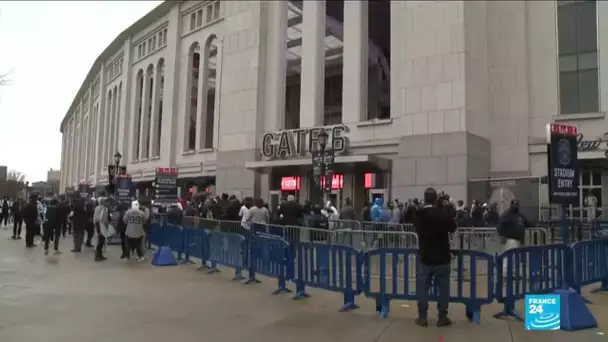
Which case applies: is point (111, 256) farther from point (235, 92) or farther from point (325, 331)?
point (235, 92)

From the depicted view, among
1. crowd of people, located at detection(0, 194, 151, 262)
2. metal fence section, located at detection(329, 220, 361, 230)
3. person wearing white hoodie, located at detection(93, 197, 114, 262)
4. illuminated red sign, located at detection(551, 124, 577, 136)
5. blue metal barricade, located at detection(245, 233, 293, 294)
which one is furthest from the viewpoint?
metal fence section, located at detection(329, 220, 361, 230)

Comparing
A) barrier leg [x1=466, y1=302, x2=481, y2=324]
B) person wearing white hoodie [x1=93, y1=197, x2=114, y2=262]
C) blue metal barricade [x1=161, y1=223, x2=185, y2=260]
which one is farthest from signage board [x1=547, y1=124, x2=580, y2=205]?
person wearing white hoodie [x1=93, y1=197, x2=114, y2=262]

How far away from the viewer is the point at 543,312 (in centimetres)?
705

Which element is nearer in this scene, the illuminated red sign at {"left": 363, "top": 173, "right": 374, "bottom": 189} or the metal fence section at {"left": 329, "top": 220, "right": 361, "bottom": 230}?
the metal fence section at {"left": 329, "top": 220, "right": 361, "bottom": 230}

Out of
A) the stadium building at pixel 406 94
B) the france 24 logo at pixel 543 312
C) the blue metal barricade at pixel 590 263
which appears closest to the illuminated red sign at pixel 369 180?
the stadium building at pixel 406 94

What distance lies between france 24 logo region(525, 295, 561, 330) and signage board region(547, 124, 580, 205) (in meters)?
1.89

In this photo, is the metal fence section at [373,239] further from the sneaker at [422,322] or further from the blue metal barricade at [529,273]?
the sneaker at [422,322]

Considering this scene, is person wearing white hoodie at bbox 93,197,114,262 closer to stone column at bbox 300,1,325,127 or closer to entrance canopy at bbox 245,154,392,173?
entrance canopy at bbox 245,154,392,173

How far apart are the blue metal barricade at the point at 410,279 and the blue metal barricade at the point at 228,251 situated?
3.96m

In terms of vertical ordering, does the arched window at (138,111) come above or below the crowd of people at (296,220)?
above

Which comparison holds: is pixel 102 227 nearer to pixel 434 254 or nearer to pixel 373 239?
pixel 373 239

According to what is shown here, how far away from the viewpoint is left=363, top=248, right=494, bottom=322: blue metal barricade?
721 cm

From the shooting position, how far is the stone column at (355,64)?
2748cm

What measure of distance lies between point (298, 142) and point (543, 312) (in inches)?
884
